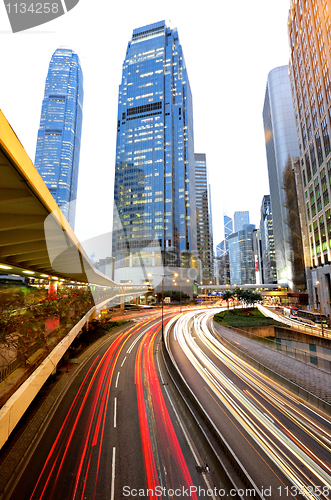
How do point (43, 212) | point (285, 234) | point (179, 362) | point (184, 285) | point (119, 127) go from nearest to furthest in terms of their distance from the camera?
point (43, 212)
point (179, 362)
point (285, 234)
point (184, 285)
point (119, 127)

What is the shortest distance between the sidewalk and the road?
9.12 metres

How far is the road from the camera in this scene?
8.23 meters

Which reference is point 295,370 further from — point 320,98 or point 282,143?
point 282,143

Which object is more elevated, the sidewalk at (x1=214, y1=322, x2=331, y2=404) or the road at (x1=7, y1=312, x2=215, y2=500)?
the sidewalk at (x1=214, y1=322, x2=331, y2=404)

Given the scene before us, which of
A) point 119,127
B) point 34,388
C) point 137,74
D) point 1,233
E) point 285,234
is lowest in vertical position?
point 34,388

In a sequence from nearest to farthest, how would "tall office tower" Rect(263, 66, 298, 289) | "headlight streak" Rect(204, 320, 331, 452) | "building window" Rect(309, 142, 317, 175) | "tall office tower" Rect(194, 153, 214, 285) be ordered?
"headlight streak" Rect(204, 320, 331, 452)
"building window" Rect(309, 142, 317, 175)
"tall office tower" Rect(263, 66, 298, 289)
"tall office tower" Rect(194, 153, 214, 285)

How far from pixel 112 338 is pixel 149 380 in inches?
624

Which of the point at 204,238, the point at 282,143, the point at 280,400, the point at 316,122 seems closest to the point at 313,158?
the point at 316,122

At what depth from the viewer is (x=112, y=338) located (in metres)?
32.2

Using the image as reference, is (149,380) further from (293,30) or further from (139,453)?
(293,30)

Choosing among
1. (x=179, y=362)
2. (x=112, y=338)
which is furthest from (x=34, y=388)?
(x=112, y=338)

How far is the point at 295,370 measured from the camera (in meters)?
18.2

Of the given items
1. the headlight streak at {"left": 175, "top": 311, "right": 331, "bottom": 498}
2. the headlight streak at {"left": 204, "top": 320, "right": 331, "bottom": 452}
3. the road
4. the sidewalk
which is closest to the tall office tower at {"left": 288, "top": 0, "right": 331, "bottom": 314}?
the sidewalk

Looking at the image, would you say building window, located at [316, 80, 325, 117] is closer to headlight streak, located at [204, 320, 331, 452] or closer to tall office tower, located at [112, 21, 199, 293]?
headlight streak, located at [204, 320, 331, 452]
